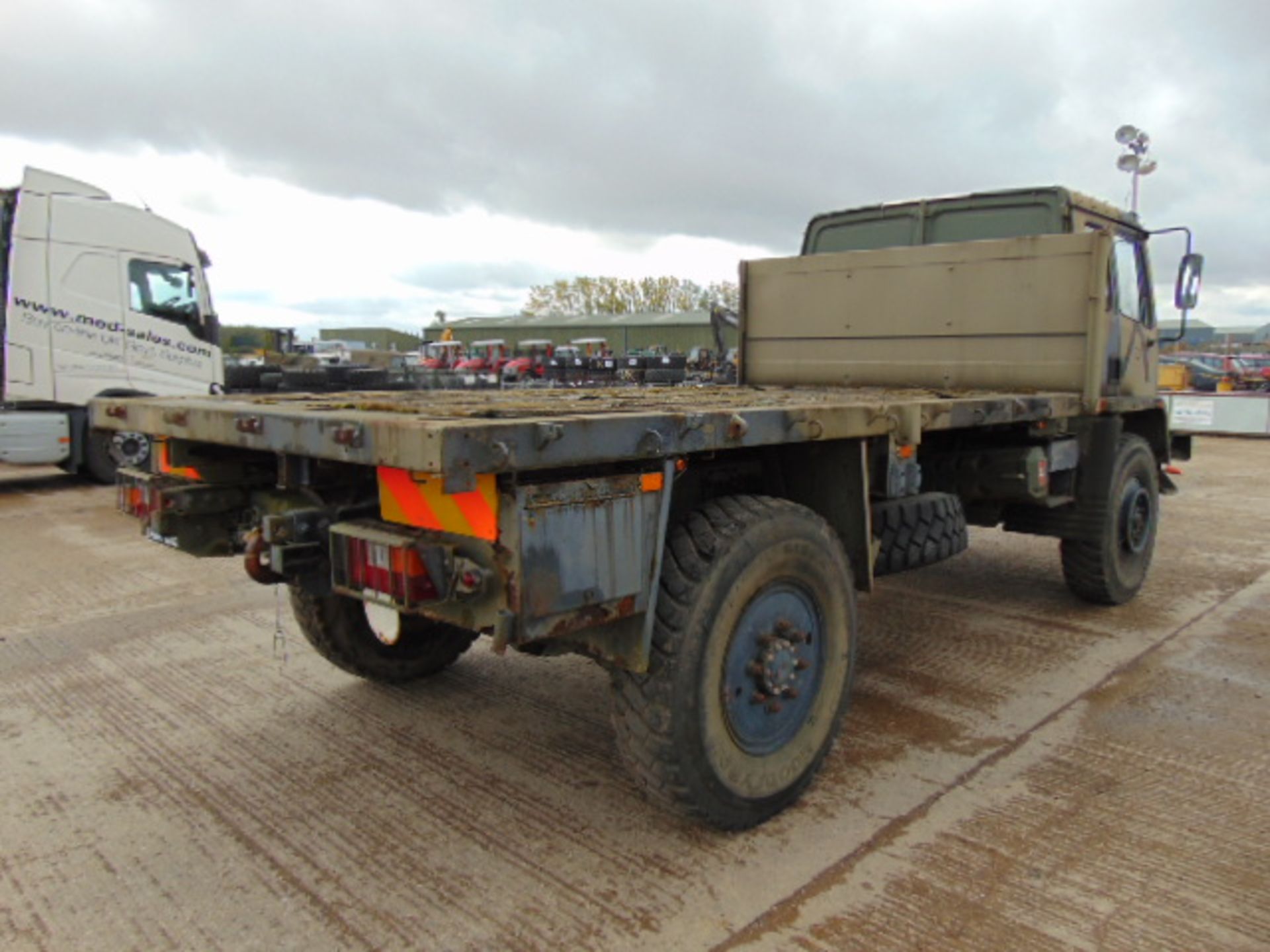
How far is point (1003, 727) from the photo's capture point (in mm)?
3885

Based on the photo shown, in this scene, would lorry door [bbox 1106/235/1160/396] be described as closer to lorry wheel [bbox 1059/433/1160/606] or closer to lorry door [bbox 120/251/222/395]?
lorry wheel [bbox 1059/433/1160/606]

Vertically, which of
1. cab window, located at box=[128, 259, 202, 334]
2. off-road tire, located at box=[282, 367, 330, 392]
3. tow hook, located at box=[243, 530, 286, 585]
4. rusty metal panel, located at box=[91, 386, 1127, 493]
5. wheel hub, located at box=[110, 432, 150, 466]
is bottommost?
wheel hub, located at box=[110, 432, 150, 466]

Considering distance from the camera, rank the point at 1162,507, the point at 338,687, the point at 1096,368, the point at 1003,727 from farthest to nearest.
Result: the point at 1162,507
the point at 1096,368
the point at 338,687
the point at 1003,727

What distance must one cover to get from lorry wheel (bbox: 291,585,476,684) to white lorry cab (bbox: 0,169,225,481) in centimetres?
674

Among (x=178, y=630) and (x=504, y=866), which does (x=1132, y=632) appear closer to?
(x=504, y=866)

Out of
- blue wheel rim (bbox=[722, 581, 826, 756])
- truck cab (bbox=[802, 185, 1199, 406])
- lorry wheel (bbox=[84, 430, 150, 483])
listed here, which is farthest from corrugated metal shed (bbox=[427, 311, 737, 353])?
blue wheel rim (bbox=[722, 581, 826, 756])

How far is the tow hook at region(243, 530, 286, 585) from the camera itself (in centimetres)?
281

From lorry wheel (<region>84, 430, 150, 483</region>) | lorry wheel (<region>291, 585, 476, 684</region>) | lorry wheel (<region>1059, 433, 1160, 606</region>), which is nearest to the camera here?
lorry wheel (<region>291, 585, 476, 684</region>)

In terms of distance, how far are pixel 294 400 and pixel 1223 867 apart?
3489mm

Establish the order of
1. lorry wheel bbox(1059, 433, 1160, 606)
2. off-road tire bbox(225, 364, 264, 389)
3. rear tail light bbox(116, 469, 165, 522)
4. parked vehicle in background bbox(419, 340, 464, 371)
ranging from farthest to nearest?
1. parked vehicle in background bbox(419, 340, 464, 371)
2. off-road tire bbox(225, 364, 264, 389)
3. lorry wheel bbox(1059, 433, 1160, 606)
4. rear tail light bbox(116, 469, 165, 522)

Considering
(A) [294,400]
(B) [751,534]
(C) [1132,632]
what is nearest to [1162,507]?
(C) [1132,632]

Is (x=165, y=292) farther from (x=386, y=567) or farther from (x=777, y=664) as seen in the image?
(x=777, y=664)

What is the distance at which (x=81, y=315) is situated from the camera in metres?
10.1

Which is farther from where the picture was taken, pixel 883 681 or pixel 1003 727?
pixel 883 681
